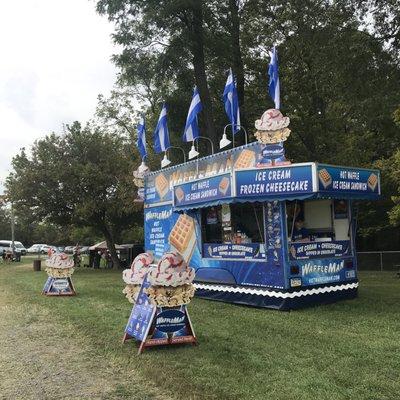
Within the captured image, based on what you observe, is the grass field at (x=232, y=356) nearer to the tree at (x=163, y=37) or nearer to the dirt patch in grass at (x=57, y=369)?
the dirt patch in grass at (x=57, y=369)

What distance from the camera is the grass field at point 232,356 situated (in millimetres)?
5418

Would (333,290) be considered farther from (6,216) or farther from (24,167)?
(6,216)

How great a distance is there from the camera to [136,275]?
8.26 m

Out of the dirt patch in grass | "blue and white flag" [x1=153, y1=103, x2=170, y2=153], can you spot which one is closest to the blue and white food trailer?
"blue and white flag" [x1=153, y1=103, x2=170, y2=153]

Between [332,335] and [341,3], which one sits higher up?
[341,3]

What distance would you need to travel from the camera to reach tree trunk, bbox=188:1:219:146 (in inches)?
819

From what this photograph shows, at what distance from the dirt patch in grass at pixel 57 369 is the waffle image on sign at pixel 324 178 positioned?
5401 millimetres

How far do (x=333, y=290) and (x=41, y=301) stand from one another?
752cm

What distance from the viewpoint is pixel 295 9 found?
61.1ft

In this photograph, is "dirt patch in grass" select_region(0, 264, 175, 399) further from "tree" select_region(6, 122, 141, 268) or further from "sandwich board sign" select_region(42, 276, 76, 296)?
"tree" select_region(6, 122, 141, 268)

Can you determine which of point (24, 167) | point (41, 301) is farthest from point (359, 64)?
point (24, 167)

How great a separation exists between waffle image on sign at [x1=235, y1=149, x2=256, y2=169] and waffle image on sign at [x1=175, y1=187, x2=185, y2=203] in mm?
1773

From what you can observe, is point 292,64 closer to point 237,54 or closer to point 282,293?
point 237,54

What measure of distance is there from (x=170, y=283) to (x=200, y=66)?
15586mm
